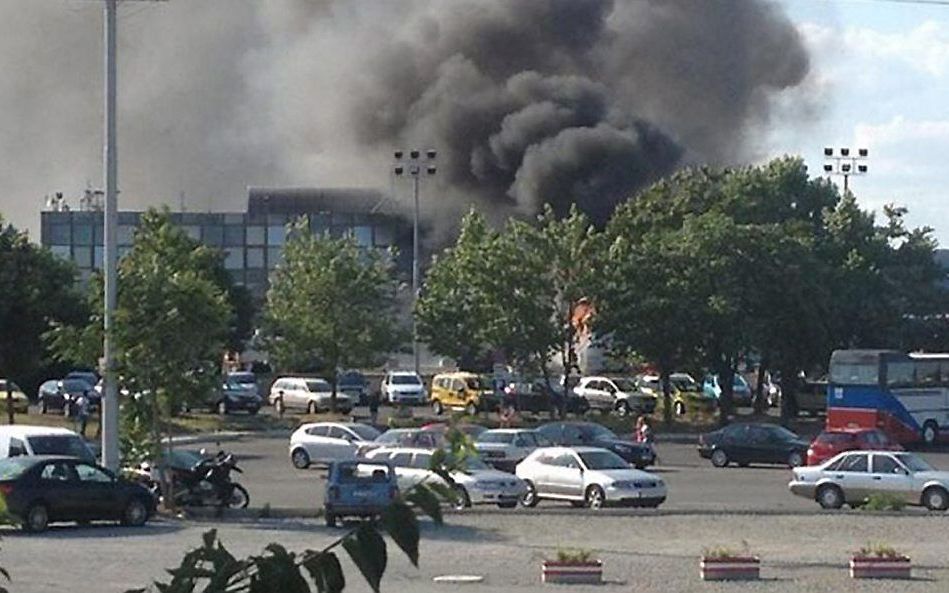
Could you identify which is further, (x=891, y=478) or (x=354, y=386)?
(x=354, y=386)

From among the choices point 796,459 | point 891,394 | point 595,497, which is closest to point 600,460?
point 595,497

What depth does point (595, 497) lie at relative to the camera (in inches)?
1368

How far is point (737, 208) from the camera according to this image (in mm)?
77875

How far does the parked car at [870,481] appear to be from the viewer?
3509 centimetres

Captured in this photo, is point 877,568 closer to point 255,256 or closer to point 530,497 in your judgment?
point 530,497

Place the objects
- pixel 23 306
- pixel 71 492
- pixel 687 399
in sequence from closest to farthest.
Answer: pixel 71 492, pixel 23 306, pixel 687 399

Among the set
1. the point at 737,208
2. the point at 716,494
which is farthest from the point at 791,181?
the point at 716,494

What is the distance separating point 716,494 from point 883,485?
4571 millimetres

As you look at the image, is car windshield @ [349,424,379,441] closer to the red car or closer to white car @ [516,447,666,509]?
white car @ [516,447,666,509]

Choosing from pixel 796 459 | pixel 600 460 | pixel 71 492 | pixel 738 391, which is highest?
pixel 738 391

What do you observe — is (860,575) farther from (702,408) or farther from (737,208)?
(737,208)

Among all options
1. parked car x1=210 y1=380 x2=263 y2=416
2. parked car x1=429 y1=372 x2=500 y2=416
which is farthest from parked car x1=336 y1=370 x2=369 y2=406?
parked car x1=210 y1=380 x2=263 y2=416

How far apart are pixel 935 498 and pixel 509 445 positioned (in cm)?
1042

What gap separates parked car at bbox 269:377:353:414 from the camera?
68.0 metres
